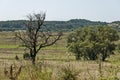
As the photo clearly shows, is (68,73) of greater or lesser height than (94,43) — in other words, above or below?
above

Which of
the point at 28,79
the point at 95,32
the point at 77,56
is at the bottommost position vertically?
the point at 77,56

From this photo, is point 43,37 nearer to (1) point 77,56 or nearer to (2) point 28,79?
(1) point 77,56

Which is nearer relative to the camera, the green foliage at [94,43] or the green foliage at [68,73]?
the green foliage at [68,73]

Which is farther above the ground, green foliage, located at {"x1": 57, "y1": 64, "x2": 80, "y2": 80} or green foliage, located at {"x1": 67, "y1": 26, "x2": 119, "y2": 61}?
green foliage, located at {"x1": 57, "y1": 64, "x2": 80, "y2": 80}

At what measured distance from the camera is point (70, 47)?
3152 inches

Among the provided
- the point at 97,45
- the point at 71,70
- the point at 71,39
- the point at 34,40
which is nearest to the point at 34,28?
the point at 34,40

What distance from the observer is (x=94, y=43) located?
75.6 metres

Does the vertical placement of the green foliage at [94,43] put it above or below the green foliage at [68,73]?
below

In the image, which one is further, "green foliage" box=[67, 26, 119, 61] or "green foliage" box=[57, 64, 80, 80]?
"green foliage" box=[67, 26, 119, 61]

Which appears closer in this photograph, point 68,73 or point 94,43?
point 68,73

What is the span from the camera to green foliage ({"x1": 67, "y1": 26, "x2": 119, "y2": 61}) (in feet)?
245

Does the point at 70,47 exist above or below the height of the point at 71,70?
below

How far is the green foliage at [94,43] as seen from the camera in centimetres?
7469

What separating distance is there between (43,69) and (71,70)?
534mm
